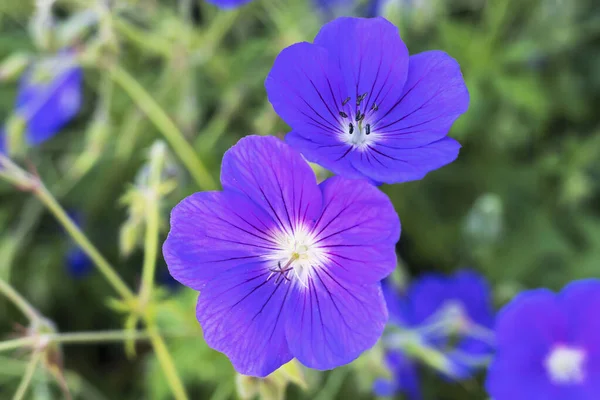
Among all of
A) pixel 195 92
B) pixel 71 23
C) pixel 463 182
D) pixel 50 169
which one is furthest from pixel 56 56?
pixel 463 182

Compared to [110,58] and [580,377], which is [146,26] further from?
[580,377]

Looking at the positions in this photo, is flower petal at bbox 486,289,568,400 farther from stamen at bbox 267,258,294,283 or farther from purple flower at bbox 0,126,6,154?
purple flower at bbox 0,126,6,154

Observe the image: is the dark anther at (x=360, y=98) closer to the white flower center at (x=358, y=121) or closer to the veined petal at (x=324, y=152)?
the white flower center at (x=358, y=121)

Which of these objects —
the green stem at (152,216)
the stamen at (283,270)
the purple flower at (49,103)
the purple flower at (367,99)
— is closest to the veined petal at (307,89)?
the purple flower at (367,99)

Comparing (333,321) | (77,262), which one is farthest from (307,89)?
(77,262)

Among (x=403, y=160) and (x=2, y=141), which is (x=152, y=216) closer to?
(x=403, y=160)

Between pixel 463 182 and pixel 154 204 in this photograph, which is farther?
pixel 463 182
